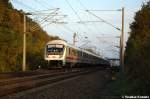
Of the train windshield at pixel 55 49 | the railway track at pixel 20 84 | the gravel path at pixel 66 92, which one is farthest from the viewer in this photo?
the train windshield at pixel 55 49

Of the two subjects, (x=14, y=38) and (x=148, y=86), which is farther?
(x=14, y=38)

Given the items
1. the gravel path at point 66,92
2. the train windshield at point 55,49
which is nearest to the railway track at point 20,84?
the gravel path at point 66,92

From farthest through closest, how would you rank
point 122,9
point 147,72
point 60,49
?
point 60,49
point 122,9
point 147,72

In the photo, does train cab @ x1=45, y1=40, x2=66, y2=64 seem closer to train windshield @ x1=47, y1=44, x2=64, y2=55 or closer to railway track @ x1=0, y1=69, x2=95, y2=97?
train windshield @ x1=47, y1=44, x2=64, y2=55

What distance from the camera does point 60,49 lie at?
4562 centimetres

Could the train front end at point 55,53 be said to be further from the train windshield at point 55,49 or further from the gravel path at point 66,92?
the gravel path at point 66,92

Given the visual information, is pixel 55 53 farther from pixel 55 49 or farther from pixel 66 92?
pixel 66 92

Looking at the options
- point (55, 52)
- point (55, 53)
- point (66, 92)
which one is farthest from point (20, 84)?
point (55, 52)

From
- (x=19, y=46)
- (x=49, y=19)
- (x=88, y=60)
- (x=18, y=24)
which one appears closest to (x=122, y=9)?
(x=49, y=19)

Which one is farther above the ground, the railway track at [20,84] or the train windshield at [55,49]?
the train windshield at [55,49]

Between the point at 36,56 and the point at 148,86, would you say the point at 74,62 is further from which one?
the point at 148,86

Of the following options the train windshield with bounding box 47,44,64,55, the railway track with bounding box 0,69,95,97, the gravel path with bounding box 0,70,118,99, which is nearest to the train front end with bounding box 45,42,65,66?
the train windshield with bounding box 47,44,64,55

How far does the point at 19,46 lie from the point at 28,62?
427 centimetres

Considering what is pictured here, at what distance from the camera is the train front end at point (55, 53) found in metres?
45.3
